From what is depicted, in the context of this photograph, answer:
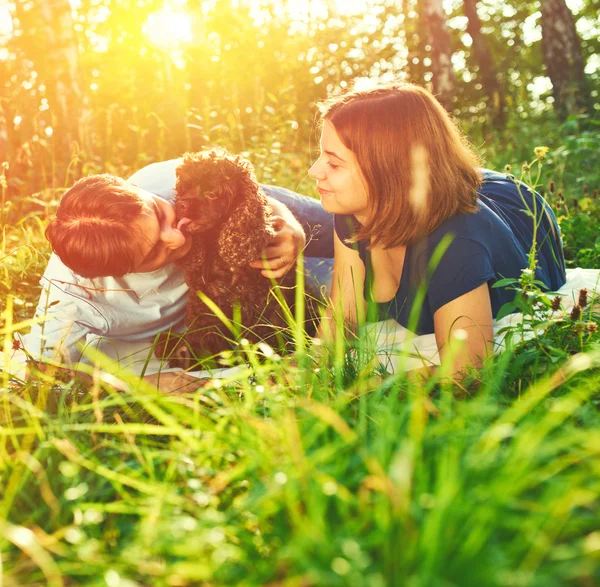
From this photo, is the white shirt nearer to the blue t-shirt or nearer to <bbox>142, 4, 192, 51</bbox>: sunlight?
the blue t-shirt

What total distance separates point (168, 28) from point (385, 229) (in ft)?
17.7

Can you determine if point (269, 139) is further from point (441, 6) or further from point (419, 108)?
point (441, 6)

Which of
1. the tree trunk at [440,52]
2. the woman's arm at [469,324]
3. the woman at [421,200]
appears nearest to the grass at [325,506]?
the woman's arm at [469,324]

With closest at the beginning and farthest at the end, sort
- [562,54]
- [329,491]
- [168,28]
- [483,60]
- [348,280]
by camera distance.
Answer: [329,491], [348,280], [168,28], [562,54], [483,60]

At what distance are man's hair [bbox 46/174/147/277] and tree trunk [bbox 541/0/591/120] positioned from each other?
23.7 feet

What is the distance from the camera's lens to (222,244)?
2.64 m

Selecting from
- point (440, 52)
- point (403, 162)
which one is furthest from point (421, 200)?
point (440, 52)

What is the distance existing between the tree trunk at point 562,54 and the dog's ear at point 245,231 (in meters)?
6.80

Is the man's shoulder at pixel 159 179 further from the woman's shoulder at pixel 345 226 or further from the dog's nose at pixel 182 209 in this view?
the woman's shoulder at pixel 345 226

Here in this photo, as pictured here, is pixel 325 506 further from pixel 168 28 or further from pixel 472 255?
pixel 168 28

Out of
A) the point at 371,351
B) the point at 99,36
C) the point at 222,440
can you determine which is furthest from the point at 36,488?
the point at 99,36

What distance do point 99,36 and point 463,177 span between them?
6.22 m

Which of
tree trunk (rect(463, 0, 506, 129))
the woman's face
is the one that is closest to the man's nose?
the woman's face

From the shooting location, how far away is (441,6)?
791cm
